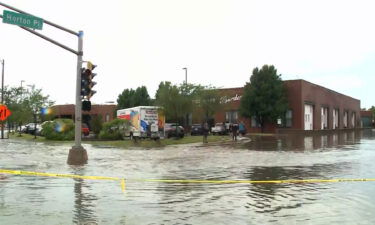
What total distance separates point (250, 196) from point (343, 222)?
2946mm

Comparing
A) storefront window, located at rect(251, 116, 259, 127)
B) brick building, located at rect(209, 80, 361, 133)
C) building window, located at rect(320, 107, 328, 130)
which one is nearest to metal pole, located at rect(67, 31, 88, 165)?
brick building, located at rect(209, 80, 361, 133)

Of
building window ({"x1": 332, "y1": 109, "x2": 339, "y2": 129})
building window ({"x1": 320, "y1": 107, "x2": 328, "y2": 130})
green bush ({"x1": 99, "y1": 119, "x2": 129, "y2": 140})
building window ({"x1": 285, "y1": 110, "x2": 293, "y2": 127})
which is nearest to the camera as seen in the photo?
green bush ({"x1": 99, "y1": 119, "x2": 129, "y2": 140})

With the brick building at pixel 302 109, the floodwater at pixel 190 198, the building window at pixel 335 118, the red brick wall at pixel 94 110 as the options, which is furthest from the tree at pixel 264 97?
the floodwater at pixel 190 198

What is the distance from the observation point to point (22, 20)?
Result: 17.1 m

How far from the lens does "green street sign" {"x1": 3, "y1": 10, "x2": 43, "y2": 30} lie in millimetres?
16719

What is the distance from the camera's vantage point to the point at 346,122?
8475 cm

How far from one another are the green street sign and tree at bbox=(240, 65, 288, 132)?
1621 inches

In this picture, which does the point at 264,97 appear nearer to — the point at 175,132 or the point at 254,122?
the point at 254,122

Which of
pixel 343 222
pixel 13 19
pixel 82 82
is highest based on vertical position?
pixel 13 19

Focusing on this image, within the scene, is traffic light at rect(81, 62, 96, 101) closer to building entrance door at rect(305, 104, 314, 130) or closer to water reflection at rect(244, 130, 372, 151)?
water reflection at rect(244, 130, 372, 151)

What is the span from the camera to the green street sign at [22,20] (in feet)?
54.9

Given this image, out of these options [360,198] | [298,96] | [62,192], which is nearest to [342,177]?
[360,198]

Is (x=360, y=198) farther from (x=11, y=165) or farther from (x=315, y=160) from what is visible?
(x=11, y=165)

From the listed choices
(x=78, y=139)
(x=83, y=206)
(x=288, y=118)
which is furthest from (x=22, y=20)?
(x=288, y=118)
